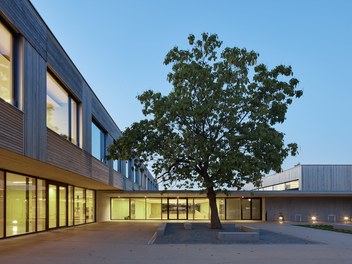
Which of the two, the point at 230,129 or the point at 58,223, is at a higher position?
the point at 230,129

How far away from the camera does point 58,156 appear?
1700 cm

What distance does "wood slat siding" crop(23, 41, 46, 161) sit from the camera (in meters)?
13.5

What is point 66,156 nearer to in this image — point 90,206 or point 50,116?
point 50,116

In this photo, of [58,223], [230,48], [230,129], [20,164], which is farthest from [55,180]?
[230,48]

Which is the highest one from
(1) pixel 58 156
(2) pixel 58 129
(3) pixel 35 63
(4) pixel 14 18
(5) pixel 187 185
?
(4) pixel 14 18

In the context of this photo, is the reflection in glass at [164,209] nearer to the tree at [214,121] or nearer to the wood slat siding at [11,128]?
the tree at [214,121]

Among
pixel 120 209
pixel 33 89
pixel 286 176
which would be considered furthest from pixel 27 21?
pixel 286 176

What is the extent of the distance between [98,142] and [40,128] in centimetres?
1296

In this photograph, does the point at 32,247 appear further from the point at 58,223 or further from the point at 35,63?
the point at 58,223

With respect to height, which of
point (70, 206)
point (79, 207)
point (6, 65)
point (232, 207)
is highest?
point (6, 65)

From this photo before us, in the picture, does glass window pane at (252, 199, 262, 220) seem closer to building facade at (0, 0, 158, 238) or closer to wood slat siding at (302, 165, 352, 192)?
wood slat siding at (302, 165, 352, 192)

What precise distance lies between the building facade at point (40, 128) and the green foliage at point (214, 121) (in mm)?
3557

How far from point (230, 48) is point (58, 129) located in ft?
30.8

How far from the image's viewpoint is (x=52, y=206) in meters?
23.6
